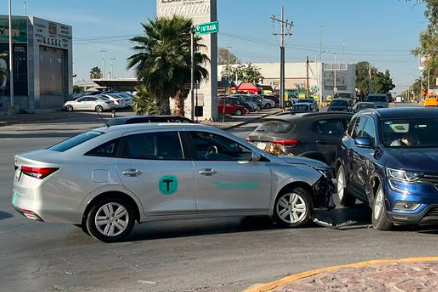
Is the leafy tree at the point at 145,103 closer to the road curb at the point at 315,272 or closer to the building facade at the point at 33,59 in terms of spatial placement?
the building facade at the point at 33,59

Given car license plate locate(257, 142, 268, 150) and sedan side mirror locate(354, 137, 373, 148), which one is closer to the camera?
sedan side mirror locate(354, 137, 373, 148)

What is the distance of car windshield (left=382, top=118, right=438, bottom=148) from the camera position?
8625 millimetres

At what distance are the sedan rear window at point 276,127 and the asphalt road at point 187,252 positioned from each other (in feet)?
9.12

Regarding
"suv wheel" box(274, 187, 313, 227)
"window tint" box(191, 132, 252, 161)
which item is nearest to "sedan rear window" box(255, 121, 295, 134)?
"suv wheel" box(274, 187, 313, 227)

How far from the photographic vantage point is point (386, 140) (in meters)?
8.69

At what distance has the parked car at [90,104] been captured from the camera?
53094 mm

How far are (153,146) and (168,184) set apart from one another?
1.86 feet

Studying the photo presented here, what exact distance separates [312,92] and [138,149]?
361ft

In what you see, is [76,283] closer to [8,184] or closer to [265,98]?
[8,184]

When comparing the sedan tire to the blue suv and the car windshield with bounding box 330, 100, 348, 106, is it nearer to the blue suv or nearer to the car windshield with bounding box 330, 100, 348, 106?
the blue suv

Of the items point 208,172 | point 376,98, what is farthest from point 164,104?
point 208,172

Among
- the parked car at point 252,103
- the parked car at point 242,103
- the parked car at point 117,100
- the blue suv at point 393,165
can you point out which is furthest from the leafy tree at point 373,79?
the blue suv at point 393,165

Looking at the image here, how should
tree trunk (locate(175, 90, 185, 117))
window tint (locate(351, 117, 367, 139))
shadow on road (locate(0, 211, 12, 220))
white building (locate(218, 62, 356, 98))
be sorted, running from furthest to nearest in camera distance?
white building (locate(218, 62, 356, 98)) < tree trunk (locate(175, 90, 185, 117)) < window tint (locate(351, 117, 367, 139)) < shadow on road (locate(0, 211, 12, 220))

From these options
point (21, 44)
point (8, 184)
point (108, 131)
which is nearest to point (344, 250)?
point (108, 131)
